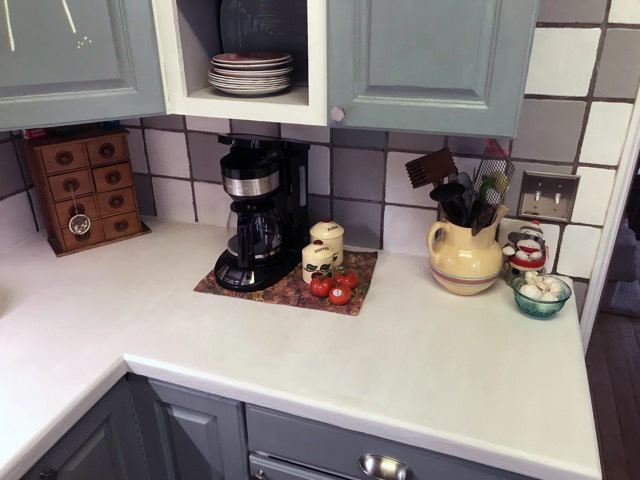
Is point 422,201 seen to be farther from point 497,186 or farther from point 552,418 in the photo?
point 552,418

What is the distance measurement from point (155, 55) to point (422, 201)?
0.71 metres

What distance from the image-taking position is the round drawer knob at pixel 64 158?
4.52 feet

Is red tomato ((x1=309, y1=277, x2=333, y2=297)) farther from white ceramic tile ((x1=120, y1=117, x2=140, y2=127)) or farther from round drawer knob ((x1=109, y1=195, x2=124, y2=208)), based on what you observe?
white ceramic tile ((x1=120, y1=117, x2=140, y2=127))

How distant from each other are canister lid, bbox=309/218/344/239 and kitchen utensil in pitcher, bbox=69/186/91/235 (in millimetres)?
628

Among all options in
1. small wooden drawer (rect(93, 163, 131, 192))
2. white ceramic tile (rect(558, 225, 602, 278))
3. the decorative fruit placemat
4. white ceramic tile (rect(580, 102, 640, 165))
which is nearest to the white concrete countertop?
the decorative fruit placemat

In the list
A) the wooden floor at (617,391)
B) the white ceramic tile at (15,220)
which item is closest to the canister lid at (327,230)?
the white ceramic tile at (15,220)

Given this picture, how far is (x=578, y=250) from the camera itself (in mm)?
1296

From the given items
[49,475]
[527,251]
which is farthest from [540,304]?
[49,475]

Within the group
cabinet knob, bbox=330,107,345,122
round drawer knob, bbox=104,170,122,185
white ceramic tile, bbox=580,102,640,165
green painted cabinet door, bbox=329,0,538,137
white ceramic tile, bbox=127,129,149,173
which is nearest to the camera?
green painted cabinet door, bbox=329,0,538,137

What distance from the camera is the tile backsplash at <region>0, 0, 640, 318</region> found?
1106mm

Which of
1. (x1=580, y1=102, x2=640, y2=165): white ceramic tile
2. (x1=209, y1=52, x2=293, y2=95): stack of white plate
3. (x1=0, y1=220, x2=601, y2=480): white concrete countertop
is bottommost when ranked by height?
(x1=0, y1=220, x2=601, y2=480): white concrete countertop

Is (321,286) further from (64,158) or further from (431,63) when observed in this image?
(64,158)

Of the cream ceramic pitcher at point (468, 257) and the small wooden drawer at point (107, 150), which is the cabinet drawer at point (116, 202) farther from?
the cream ceramic pitcher at point (468, 257)

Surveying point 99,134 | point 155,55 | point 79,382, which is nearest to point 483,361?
point 79,382
